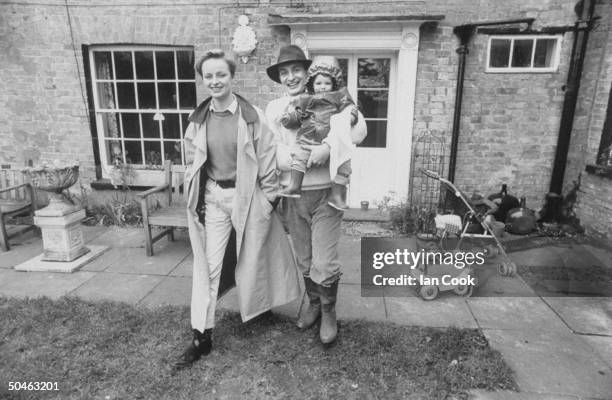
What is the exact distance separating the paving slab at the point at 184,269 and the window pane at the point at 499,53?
4866 millimetres

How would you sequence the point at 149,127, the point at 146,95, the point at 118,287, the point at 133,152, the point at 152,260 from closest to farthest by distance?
1. the point at 118,287
2. the point at 152,260
3. the point at 146,95
4. the point at 149,127
5. the point at 133,152

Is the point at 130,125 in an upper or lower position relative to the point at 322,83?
lower

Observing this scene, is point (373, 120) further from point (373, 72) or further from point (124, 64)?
point (124, 64)

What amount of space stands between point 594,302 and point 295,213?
302cm

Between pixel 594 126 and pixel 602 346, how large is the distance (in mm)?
3643

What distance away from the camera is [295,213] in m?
3.02

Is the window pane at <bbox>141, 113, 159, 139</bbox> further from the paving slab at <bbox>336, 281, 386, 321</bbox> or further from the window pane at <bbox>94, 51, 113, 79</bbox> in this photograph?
the paving slab at <bbox>336, 281, 386, 321</bbox>

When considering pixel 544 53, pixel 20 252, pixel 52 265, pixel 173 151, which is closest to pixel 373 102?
pixel 544 53

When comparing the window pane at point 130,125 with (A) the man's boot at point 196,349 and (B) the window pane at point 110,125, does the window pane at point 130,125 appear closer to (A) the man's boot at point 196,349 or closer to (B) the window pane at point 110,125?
(B) the window pane at point 110,125

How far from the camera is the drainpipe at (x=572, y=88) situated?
5512 millimetres

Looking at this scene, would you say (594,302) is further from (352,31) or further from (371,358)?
(352,31)

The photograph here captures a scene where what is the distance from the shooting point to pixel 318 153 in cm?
272

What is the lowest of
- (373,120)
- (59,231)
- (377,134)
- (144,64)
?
(59,231)

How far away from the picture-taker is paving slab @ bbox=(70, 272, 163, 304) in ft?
13.0
